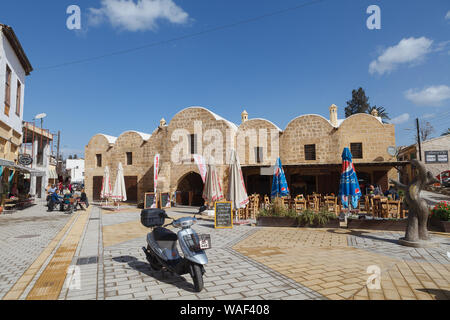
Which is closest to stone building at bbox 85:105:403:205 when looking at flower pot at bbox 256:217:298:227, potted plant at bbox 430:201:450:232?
flower pot at bbox 256:217:298:227

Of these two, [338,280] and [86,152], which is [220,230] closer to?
[338,280]

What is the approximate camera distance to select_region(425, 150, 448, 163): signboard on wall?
29.8 meters

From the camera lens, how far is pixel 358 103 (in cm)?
4822

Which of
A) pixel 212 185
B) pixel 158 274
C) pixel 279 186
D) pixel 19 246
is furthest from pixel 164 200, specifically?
pixel 158 274

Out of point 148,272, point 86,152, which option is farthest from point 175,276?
point 86,152

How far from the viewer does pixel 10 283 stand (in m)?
4.20

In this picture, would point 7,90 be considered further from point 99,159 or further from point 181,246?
point 181,246

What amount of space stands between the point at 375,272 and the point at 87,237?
736 cm

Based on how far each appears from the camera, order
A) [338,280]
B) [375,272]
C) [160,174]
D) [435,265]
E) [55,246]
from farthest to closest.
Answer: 1. [160,174]
2. [55,246]
3. [435,265]
4. [375,272]
5. [338,280]

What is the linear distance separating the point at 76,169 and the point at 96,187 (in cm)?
4410

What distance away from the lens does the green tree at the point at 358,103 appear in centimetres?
4744

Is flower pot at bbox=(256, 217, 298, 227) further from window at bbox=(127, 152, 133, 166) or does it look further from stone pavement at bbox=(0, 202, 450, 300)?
window at bbox=(127, 152, 133, 166)

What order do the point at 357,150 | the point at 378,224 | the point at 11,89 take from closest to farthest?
the point at 378,224
the point at 11,89
the point at 357,150
